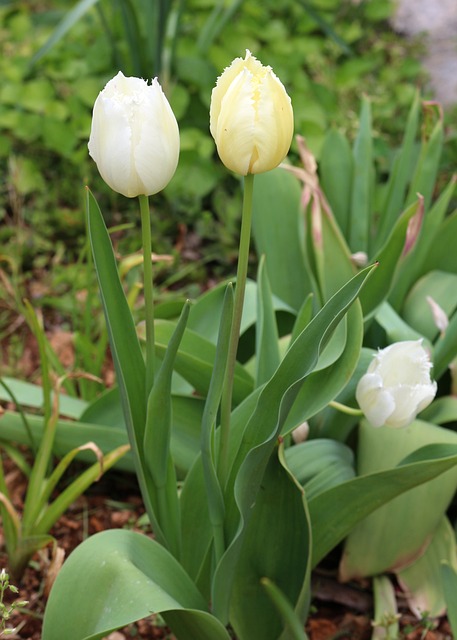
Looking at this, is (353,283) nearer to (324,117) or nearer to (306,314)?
(306,314)

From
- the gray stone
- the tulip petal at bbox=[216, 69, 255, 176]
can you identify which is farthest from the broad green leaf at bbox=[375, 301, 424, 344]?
the gray stone

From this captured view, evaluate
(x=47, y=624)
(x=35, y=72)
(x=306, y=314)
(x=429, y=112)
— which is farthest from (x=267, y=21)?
(x=47, y=624)

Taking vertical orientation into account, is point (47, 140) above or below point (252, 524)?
above

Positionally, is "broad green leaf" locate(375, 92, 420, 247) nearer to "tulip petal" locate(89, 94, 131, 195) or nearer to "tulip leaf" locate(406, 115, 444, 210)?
"tulip leaf" locate(406, 115, 444, 210)

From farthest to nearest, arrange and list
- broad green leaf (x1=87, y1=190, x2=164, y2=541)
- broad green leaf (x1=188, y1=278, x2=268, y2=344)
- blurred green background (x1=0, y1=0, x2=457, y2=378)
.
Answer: blurred green background (x1=0, y1=0, x2=457, y2=378), broad green leaf (x1=188, y1=278, x2=268, y2=344), broad green leaf (x1=87, y1=190, x2=164, y2=541)

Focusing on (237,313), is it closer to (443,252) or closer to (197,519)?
(197,519)

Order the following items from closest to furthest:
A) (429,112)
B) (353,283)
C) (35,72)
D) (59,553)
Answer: (353,283)
(59,553)
(429,112)
(35,72)
